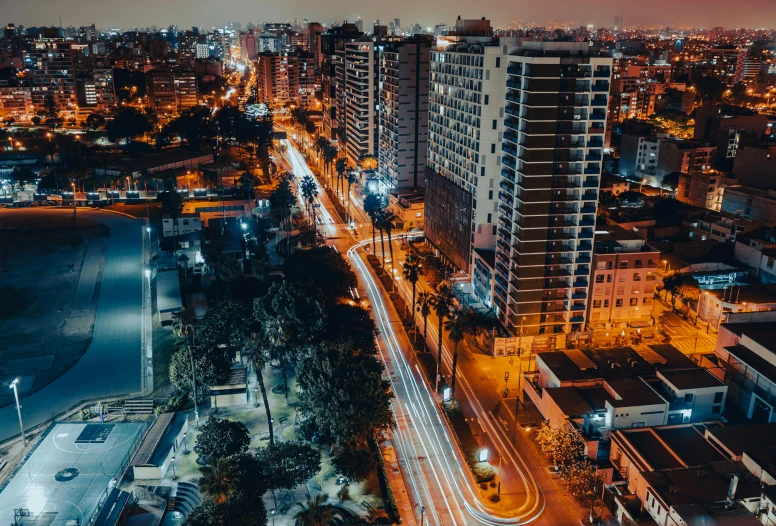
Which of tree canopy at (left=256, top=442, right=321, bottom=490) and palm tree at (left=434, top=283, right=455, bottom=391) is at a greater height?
palm tree at (left=434, top=283, right=455, bottom=391)

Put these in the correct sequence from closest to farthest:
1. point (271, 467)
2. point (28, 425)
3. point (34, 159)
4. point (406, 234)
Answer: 1. point (271, 467)
2. point (28, 425)
3. point (406, 234)
4. point (34, 159)

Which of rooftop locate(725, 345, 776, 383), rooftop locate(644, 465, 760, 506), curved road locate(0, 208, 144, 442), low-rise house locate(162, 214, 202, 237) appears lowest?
curved road locate(0, 208, 144, 442)

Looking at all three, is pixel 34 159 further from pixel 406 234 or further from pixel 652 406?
pixel 652 406

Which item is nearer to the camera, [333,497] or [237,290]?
[333,497]

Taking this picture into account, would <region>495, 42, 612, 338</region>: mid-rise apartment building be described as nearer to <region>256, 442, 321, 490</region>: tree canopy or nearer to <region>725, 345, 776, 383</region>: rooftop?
<region>725, 345, 776, 383</region>: rooftop

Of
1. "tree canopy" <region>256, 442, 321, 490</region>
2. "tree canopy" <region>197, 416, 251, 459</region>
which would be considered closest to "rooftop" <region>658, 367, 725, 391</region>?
"tree canopy" <region>256, 442, 321, 490</region>

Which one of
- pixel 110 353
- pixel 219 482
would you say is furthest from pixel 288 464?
pixel 110 353

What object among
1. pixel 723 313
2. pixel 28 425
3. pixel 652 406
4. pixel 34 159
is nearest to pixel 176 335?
pixel 28 425
